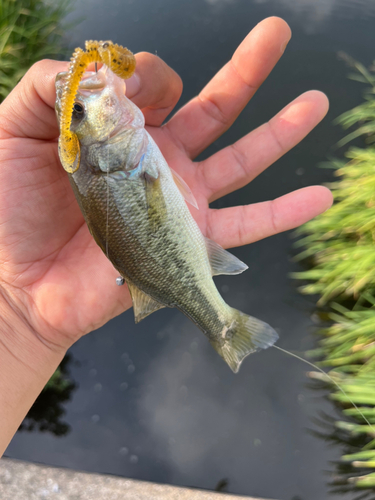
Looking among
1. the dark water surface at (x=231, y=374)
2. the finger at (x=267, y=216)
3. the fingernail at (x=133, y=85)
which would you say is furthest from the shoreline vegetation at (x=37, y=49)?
the fingernail at (x=133, y=85)

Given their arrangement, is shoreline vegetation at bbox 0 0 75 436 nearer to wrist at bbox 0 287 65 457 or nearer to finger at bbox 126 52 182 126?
wrist at bbox 0 287 65 457

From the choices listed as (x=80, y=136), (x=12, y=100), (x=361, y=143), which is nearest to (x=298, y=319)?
(x=361, y=143)

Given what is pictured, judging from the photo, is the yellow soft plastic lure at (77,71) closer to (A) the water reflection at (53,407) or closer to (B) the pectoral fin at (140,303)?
(B) the pectoral fin at (140,303)

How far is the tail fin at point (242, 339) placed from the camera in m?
1.97

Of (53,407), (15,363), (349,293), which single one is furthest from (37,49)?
(349,293)

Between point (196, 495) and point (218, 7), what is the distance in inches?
207

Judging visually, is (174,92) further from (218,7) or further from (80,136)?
(218,7)

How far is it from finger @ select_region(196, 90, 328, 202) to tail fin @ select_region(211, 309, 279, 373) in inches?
37.3

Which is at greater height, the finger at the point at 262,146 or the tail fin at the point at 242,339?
the finger at the point at 262,146

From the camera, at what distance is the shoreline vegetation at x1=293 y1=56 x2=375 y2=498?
8.77 ft

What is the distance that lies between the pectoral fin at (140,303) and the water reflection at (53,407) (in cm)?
183

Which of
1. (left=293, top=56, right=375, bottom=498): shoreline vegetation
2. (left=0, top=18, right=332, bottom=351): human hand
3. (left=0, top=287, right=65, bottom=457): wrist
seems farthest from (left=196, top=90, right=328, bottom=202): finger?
(left=0, top=287, right=65, bottom=457): wrist

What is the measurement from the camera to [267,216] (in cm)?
213

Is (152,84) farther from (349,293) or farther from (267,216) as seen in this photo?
(349,293)
